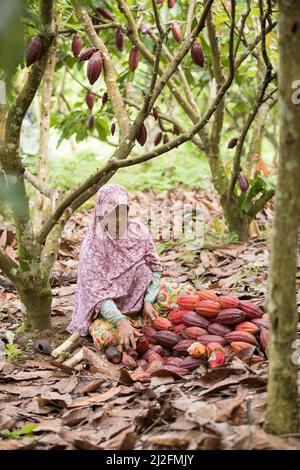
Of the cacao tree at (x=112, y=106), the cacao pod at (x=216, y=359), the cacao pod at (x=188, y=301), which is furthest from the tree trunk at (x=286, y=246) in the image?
the cacao pod at (x=188, y=301)

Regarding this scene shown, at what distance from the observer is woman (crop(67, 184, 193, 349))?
2.89m

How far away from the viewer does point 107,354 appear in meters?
2.68

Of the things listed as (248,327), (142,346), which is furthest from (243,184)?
(142,346)

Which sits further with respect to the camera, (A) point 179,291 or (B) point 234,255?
(B) point 234,255

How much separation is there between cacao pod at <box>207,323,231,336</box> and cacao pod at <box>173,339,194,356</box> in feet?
0.32

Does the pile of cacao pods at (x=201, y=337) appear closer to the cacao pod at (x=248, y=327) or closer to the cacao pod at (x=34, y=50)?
the cacao pod at (x=248, y=327)

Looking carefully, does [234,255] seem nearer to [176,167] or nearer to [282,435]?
[282,435]

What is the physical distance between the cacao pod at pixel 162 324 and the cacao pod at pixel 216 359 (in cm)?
41

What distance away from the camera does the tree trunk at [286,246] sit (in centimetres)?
137

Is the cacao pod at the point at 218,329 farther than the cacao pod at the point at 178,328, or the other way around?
the cacao pod at the point at 178,328

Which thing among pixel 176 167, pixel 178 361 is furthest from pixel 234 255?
pixel 176 167

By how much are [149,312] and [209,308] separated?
0.38 meters

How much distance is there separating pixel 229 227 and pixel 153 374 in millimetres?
2288

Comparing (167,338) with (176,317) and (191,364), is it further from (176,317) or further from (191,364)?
(191,364)
